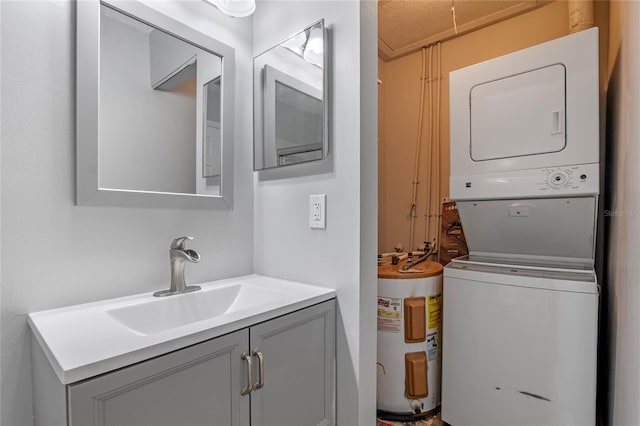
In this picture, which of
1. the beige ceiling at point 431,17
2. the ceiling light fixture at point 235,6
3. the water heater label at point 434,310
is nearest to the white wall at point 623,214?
the beige ceiling at point 431,17

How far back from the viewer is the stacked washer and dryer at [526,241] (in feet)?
4.54

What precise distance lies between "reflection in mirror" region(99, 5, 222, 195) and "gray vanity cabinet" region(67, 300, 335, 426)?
2.24ft

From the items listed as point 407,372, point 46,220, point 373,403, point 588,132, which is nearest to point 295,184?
point 46,220

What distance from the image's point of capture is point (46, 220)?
0.95 m

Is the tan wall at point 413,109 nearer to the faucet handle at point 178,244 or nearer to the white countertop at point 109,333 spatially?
the white countertop at point 109,333

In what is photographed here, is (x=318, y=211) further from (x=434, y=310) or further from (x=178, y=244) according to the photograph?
(x=434, y=310)

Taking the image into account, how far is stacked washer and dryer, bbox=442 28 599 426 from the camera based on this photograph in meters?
1.38

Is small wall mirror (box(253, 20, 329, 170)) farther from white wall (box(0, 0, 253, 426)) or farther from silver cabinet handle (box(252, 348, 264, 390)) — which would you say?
silver cabinet handle (box(252, 348, 264, 390))

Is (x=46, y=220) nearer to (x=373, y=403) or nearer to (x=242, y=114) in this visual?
(x=242, y=114)

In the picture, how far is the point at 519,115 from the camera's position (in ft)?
5.31

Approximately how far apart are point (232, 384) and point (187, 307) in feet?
1.35

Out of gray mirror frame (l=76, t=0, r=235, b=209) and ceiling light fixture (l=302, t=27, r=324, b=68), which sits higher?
ceiling light fixture (l=302, t=27, r=324, b=68)

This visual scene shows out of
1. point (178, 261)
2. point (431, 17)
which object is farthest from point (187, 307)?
point (431, 17)

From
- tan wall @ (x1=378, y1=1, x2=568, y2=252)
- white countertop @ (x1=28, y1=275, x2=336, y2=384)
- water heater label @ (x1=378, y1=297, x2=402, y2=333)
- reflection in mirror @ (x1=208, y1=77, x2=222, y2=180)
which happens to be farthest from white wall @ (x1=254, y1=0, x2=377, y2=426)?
tan wall @ (x1=378, y1=1, x2=568, y2=252)
